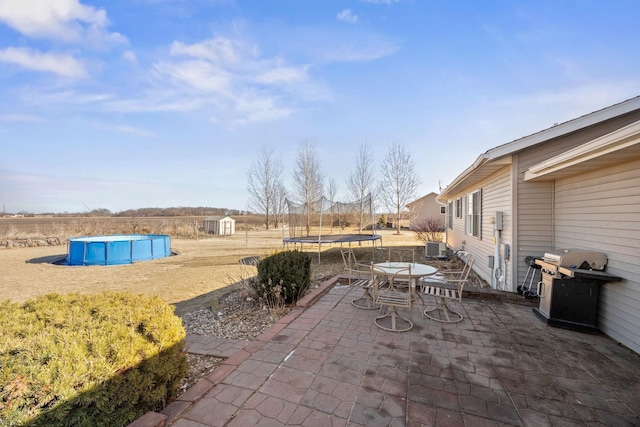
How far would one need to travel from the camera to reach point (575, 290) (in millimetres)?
3586

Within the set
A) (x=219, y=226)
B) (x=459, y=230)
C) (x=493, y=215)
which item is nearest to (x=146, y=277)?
(x=493, y=215)

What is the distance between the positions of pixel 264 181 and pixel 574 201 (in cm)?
2627

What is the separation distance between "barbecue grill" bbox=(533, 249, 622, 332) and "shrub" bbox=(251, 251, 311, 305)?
3586 mm

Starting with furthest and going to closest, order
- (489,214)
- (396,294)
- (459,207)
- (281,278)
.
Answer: (459,207), (489,214), (281,278), (396,294)

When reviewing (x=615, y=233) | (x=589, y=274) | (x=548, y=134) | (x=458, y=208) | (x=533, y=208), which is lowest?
(x=589, y=274)

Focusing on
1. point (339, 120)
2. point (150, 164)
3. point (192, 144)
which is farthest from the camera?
point (150, 164)

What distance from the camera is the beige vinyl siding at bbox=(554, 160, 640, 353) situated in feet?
10.2

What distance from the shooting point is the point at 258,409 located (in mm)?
2008

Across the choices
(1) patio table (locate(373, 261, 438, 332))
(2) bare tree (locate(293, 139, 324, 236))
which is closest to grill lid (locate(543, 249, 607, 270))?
(1) patio table (locate(373, 261, 438, 332))

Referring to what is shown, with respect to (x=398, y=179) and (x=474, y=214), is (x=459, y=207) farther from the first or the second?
(x=398, y=179)

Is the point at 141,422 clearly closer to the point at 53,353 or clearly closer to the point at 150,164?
the point at 53,353

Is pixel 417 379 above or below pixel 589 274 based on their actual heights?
below

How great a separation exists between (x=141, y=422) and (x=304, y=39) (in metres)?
8.12

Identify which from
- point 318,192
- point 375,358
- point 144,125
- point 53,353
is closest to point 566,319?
point 375,358
